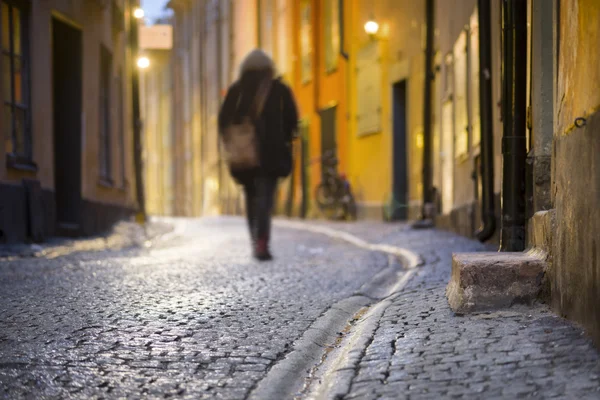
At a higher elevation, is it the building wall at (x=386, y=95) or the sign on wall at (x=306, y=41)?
the sign on wall at (x=306, y=41)

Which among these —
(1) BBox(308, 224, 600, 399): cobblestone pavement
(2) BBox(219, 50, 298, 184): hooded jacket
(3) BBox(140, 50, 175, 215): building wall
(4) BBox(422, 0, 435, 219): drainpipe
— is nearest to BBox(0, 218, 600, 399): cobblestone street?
(1) BBox(308, 224, 600, 399): cobblestone pavement

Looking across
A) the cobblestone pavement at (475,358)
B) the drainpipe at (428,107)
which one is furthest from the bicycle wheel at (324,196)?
the cobblestone pavement at (475,358)

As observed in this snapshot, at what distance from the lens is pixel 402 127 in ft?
53.9

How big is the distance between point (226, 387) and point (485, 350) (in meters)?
0.93

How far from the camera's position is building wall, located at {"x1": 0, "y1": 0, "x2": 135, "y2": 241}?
30.3 ft

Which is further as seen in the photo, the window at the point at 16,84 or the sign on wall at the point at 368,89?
the sign on wall at the point at 368,89

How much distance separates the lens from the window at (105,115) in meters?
13.4

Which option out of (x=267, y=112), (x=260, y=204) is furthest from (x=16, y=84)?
(x=260, y=204)

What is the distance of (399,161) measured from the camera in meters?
16.4

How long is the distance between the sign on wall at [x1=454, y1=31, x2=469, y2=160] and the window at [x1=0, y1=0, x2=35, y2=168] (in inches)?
181

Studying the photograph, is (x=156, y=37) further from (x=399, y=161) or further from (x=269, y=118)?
(x=269, y=118)

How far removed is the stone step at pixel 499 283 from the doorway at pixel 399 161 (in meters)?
12.4

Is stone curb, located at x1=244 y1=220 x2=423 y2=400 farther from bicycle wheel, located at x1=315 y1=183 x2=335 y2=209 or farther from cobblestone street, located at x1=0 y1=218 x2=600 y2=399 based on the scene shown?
bicycle wheel, located at x1=315 y1=183 x2=335 y2=209

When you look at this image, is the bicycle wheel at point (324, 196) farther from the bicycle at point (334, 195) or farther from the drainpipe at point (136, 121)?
the drainpipe at point (136, 121)
